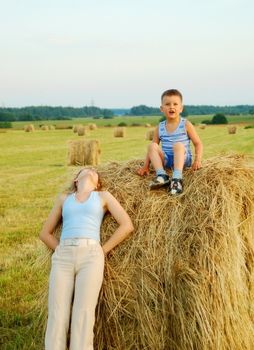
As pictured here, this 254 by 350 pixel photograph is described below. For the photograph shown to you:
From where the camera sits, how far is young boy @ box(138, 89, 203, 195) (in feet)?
15.5

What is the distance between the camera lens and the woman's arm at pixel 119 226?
434 centimetres

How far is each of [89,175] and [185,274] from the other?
3.85ft

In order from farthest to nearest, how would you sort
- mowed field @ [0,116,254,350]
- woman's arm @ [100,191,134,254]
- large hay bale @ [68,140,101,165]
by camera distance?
large hay bale @ [68,140,101,165] → mowed field @ [0,116,254,350] → woman's arm @ [100,191,134,254]

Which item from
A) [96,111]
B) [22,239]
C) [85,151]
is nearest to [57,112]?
[96,111]

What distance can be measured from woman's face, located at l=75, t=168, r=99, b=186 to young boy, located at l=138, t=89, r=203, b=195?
42 cm

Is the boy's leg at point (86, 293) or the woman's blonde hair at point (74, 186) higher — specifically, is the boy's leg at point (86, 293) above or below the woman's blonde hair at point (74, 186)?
below

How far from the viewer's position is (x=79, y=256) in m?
4.25

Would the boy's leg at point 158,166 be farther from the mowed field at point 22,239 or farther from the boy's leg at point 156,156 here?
the mowed field at point 22,239

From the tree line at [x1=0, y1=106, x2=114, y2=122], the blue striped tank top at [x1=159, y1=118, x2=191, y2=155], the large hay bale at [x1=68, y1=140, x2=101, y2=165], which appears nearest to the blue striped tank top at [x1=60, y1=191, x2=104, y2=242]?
the blue striped tank top at [x1=159, y1=118, x2=191, y2=155]

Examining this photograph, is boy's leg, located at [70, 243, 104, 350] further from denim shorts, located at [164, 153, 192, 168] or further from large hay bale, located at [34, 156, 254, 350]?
denim shorts, located at [164, 153, 192, 168]

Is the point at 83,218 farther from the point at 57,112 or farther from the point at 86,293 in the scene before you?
the point at 57,112

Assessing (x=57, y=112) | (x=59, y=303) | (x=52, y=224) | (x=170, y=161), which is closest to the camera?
(x=59, y=303)

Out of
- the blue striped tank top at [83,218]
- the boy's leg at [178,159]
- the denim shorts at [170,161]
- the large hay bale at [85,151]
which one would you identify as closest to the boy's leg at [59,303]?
the blue striped tank top at [83,218]

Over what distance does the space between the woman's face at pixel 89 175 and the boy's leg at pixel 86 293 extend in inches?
25.1
